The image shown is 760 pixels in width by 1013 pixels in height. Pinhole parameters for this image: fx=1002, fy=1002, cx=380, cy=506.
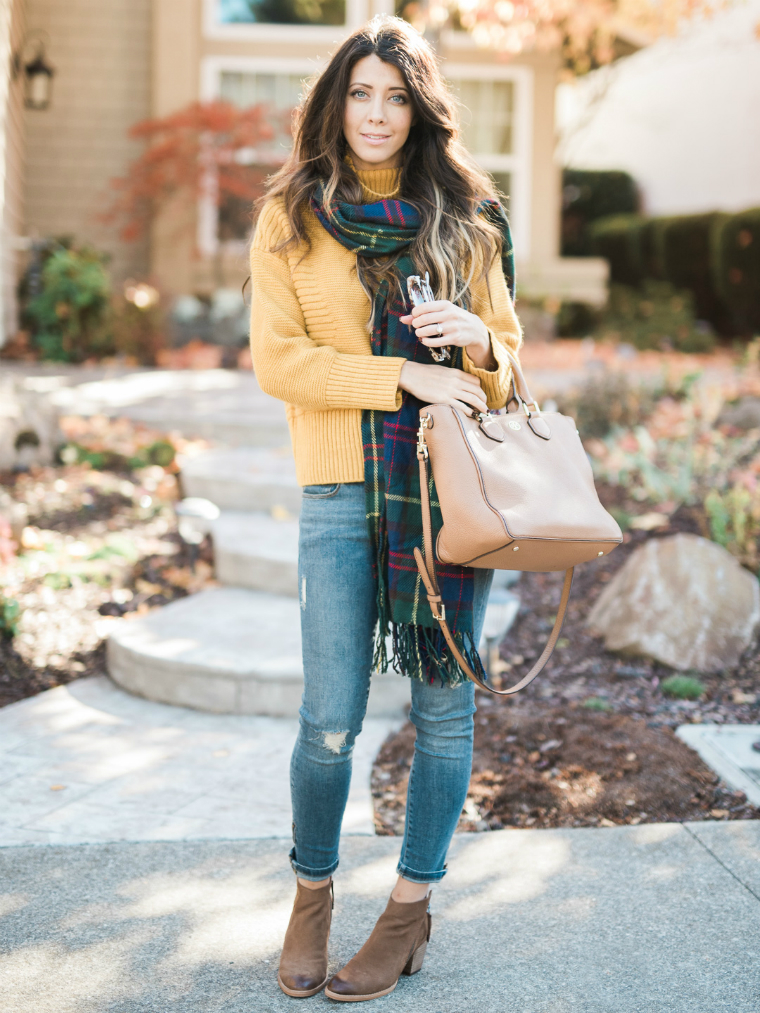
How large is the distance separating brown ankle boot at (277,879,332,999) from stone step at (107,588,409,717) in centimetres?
139

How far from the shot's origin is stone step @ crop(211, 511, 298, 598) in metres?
4.36

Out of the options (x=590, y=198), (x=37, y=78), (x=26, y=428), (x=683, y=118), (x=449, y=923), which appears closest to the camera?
(x=449, y=923)

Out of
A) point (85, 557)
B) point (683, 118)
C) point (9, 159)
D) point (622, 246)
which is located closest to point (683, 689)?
point (85, 557)

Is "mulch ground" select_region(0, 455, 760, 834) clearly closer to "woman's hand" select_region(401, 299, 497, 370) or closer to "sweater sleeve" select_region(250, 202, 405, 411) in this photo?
"sweater sleeve" select_region(250, 202, 405, 411)

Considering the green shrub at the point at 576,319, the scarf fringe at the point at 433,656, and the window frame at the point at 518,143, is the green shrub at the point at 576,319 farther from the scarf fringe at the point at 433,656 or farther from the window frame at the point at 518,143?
the scarf fringe at the point at 433,656

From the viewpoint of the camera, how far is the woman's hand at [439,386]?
1.97m

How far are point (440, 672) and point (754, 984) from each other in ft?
3.01

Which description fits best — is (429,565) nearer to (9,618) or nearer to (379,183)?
(379,183)

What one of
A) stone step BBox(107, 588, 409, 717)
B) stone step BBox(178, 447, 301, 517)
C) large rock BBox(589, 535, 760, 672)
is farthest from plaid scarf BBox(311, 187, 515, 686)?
stone step BBox(178, 447, 301, 517)

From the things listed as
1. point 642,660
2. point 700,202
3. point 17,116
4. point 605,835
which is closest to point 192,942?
point 605,835

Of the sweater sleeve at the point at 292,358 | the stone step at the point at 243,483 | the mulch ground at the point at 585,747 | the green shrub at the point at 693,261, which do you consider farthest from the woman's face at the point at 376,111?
the green shrub at the point at 693,261

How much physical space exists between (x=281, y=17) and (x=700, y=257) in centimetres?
560

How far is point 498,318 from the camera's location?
2133 mm

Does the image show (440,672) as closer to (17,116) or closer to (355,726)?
(355,726)
